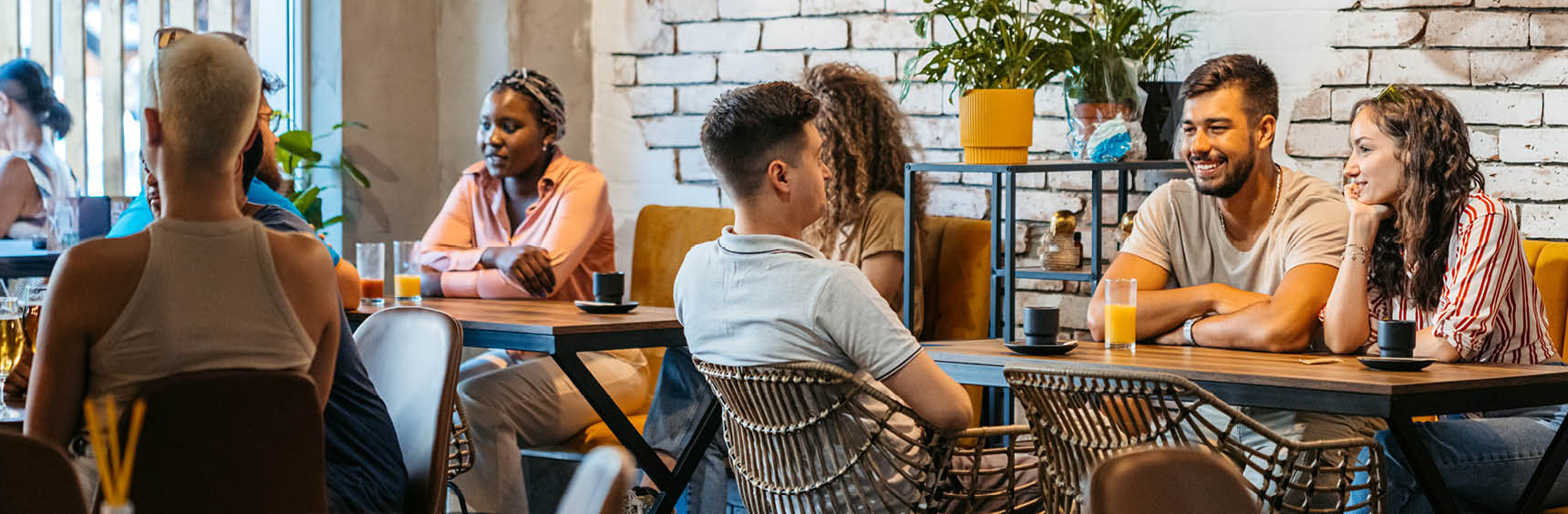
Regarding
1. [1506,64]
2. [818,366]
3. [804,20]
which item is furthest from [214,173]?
[804,20]

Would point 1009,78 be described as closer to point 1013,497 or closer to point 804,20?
point 804,20

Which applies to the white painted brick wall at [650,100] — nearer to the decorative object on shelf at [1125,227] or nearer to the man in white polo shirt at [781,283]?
the decorative object on shelf at [1125,227]

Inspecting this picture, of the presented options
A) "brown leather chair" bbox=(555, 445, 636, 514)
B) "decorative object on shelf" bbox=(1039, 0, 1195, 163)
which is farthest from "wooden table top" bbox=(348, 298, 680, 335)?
"brown leather chair" bbox=(555, 445, 636, 514)

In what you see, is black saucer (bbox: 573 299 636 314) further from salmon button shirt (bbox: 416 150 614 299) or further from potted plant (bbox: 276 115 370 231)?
potted plant (bbox: 276 115 370 231)

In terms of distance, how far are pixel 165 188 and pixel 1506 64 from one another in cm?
306

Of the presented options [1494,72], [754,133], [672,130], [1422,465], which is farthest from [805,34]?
[1422,465]

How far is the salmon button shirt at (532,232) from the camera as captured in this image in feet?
12.7

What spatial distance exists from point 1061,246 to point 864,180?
0.51 metres

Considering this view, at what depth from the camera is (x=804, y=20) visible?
4.59 m

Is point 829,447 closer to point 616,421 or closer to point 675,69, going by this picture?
point 616,421

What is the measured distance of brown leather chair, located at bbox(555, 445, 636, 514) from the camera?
1.18 metres

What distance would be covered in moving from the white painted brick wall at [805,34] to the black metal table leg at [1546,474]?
243 centimetres

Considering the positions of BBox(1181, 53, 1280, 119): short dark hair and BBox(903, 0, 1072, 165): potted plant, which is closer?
BBox(1181, 53, 1280, 119): short dark hair

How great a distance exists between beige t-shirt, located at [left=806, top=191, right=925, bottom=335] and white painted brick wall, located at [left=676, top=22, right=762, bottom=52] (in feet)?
3.52
